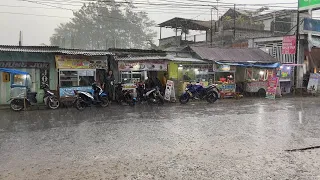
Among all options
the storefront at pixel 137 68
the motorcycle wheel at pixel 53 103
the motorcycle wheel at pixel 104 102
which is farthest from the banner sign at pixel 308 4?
the motorcycle wheel at pixel 53 103

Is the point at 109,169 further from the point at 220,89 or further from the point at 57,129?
the point at 220,89

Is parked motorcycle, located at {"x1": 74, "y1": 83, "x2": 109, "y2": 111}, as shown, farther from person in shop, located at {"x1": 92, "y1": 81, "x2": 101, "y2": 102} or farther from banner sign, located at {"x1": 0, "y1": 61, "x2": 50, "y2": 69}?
banner sign, located at {"x1": 0, "y1": 61, "x2": 50, "y2": 69}

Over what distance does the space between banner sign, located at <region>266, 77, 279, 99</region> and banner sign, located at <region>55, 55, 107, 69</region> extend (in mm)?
10507

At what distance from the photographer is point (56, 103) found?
1396 centimetres

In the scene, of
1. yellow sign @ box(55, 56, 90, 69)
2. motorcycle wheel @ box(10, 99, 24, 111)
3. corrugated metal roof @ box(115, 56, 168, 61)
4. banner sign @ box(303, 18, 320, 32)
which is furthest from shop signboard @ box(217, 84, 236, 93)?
motorcycle wheel @ box(10, 99, 24, 111)

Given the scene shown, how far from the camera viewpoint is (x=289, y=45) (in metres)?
20.0

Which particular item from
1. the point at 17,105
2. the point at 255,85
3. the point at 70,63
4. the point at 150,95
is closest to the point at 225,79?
the point at 255,85

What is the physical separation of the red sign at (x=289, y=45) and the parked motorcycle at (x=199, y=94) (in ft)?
23.6

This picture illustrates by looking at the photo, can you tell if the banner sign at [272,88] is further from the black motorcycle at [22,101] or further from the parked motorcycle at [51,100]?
the black motorcycle at [22,101]

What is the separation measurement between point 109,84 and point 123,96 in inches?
45.6

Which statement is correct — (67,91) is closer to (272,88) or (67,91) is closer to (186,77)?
(186,77)

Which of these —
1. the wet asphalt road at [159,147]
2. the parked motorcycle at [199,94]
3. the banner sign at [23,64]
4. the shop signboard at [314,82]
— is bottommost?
the wet asphalt road at [159,147]

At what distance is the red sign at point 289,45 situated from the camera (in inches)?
774

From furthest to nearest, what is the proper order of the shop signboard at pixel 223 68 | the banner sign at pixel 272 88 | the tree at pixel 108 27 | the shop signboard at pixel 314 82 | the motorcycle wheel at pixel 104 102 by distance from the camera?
the tree at pixel 108 27, the shop signboard at pixel 314 82, the shop signboard at pixel 223 68, the banner sign at pixel 272 88, the motorcycle wheel at pixel 104 102
